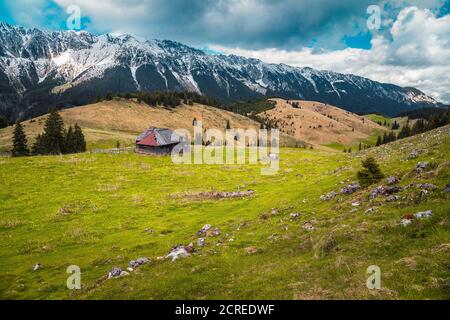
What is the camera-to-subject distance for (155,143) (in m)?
85.6

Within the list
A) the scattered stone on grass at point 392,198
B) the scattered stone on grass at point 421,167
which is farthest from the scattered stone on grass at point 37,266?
the scattered stone on grass at point 421,167

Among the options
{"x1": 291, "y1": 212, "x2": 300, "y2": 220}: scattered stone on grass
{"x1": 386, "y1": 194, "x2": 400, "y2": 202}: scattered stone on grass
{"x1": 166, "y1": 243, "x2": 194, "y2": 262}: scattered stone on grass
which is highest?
{"x1": 386, "y1": 194, "x2": 400, "y2": 202}: scattered stone on grass

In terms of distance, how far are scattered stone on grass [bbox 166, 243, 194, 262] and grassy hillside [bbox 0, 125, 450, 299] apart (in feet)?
1.93

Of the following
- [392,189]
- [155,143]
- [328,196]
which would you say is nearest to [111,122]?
[155,143]

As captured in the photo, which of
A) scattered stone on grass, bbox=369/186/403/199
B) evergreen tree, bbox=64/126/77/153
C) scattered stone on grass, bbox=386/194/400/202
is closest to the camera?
scattered stone on grass, bbox=386/194/400/202

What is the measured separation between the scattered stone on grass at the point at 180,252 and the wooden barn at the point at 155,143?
6393cm

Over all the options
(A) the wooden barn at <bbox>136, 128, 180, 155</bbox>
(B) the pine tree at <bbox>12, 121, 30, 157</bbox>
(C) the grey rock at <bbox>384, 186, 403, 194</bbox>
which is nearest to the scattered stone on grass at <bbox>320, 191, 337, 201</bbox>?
(C) the grey rock at <bbox>384, 186, 403, 194</bbox>

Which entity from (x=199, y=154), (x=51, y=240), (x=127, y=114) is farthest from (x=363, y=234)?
(x=127, y=114)

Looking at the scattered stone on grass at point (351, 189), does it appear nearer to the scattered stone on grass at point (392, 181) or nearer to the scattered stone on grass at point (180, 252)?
the scattered stone on grass at point (392, 181)

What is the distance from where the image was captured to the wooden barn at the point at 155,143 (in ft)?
283

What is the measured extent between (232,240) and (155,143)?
213ft

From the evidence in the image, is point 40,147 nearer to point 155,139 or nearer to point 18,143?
point 18,143

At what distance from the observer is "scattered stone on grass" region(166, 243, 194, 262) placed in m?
22.0

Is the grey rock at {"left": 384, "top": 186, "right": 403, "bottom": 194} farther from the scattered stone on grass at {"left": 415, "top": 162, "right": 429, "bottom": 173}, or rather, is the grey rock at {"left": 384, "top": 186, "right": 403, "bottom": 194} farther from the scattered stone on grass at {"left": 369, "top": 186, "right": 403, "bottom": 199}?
the scattered stone on grass at {"left": 415, "top": 162, "right": 429, "bottom": 173}
